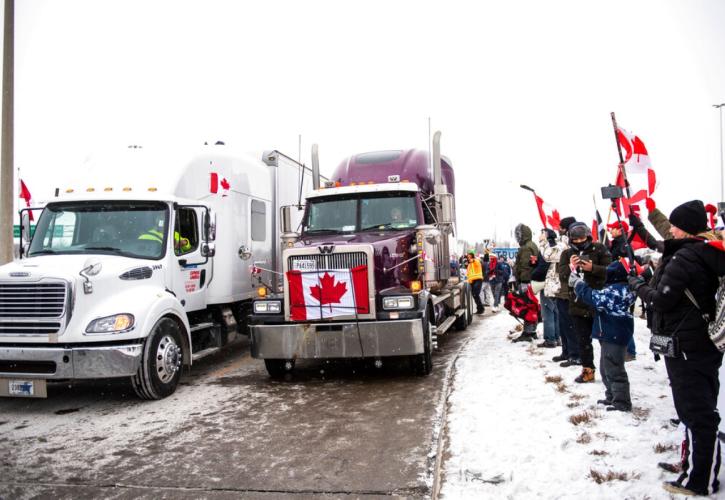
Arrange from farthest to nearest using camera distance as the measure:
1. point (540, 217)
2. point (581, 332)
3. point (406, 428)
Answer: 1. point (540, 217)
2. point (581, 332)
3. point (406, 428)

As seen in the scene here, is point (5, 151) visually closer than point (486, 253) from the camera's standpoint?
Yes

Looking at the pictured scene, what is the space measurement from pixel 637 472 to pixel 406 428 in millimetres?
2207

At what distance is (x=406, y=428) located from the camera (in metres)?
5.56

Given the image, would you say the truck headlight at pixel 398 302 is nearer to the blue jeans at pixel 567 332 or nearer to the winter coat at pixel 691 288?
the blue jeans at pixel 567 332

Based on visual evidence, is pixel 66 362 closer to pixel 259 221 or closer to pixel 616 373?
pixel 259 221

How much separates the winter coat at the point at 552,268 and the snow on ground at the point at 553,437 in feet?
3.68

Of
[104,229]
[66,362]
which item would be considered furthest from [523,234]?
[66,362]

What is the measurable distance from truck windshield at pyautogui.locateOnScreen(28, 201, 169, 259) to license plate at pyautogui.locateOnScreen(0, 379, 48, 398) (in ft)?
5.83

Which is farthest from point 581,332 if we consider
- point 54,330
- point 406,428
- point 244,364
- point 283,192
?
point 283,192

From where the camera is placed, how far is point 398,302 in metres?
7.33

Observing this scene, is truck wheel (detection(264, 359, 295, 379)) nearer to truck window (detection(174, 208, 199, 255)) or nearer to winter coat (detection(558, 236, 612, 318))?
truck window (detection(174, 208, 199, 255))

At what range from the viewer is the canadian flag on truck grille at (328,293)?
735 centimetres

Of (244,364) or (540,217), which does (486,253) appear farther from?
(244,364)

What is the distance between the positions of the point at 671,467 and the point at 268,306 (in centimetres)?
518
